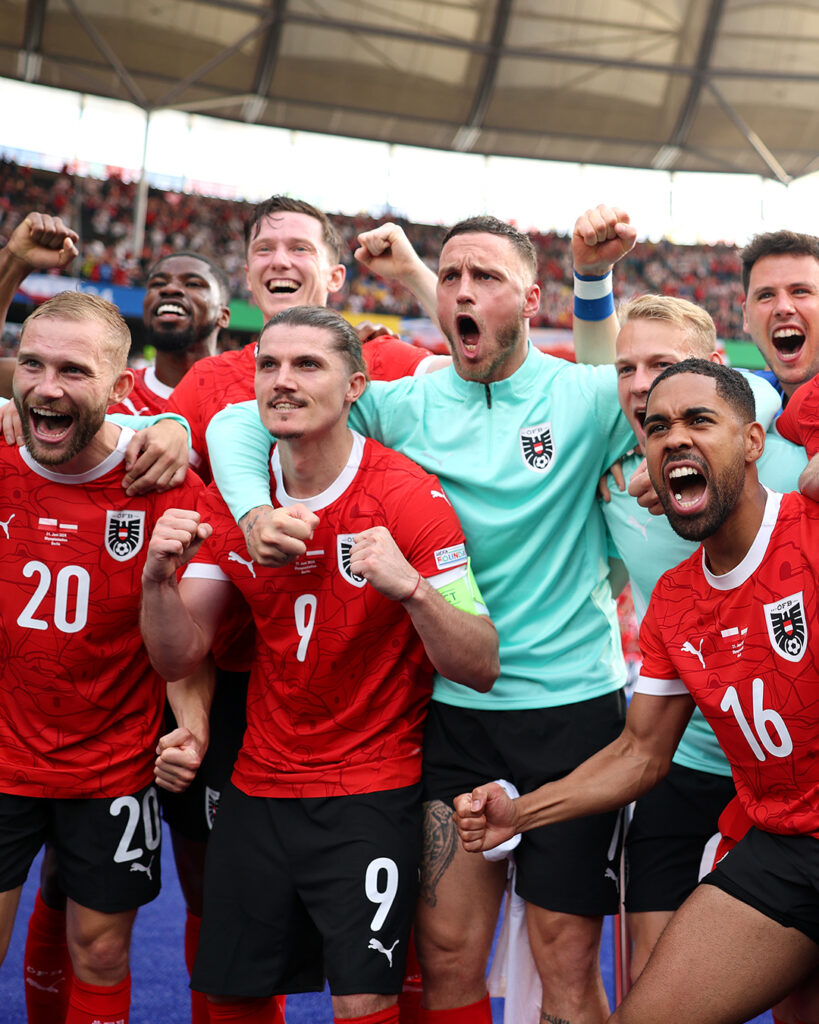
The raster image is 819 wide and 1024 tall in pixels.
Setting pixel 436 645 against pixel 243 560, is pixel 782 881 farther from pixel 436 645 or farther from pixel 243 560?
pixel 243 560

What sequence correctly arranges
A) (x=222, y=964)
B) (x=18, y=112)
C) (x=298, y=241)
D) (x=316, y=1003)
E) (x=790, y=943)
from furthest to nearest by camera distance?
(x=18, y=112) < (x=316, y=1003) < (x=298, y=241) < (x=222, y=964) < (x=790, y=943)

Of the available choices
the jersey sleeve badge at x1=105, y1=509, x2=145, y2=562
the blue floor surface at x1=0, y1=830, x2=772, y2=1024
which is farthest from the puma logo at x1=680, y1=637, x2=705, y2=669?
the blue floor surface at x1=0, y1=830, x2=772, y2=1024

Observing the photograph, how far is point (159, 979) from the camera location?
4664 millimetres

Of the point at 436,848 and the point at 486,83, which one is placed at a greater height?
the point at 486,83

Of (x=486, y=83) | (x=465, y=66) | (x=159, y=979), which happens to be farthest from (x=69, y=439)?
(x=486, y=83)

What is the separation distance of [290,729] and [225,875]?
1.58 feet

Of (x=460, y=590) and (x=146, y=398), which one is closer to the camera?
(x=460, y=590)

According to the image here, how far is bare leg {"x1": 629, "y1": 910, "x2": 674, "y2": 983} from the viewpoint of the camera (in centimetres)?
318

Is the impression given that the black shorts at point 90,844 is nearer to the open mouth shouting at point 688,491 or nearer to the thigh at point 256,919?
the thigh at point 256,919

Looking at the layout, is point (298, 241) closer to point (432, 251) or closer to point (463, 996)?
point (463, 996)

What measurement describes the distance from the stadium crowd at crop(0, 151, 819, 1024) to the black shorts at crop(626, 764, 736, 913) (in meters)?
0.01

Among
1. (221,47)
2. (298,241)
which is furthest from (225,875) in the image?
(221,47)

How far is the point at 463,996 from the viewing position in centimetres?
304

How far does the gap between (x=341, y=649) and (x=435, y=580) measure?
383 millimetres
